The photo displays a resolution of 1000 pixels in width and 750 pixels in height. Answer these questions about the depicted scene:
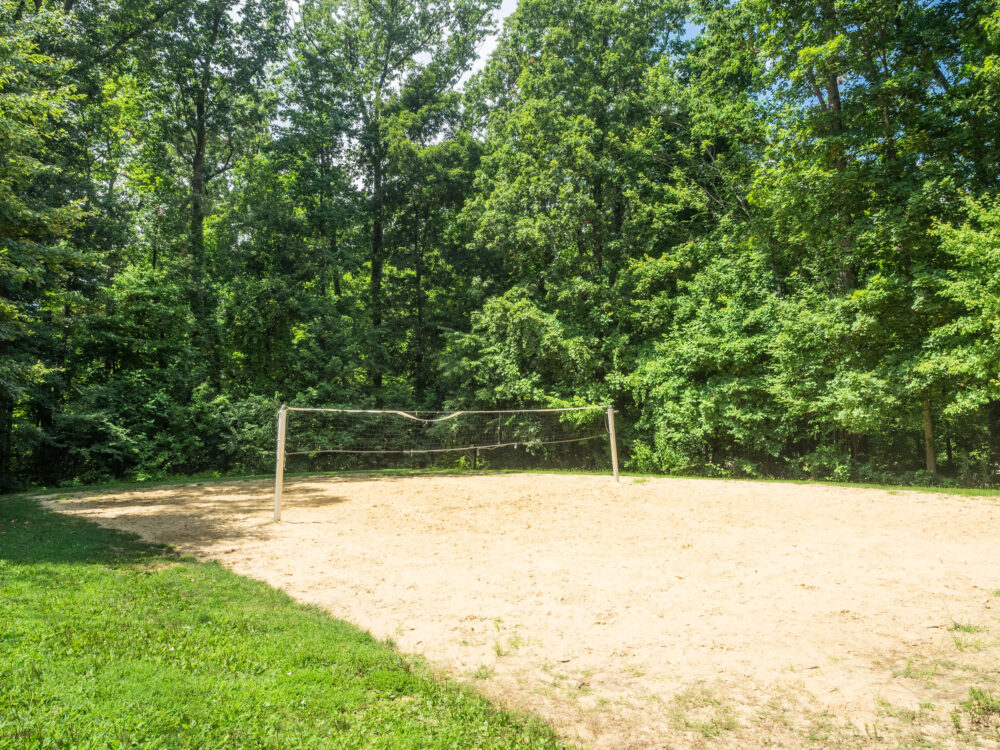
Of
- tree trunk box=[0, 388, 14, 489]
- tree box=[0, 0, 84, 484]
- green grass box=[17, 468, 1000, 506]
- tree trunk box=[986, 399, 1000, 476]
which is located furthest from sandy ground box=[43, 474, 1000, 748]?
tree trunk box=[0, 388, 14, 489]

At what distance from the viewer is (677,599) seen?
17.6ft

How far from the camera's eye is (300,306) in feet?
70.4

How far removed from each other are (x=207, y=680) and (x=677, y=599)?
13.4 feet

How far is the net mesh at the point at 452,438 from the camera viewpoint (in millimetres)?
19906

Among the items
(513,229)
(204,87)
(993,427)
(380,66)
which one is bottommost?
(993,427)

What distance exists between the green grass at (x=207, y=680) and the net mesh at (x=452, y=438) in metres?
14.6

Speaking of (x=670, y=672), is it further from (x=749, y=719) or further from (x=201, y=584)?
(x=201, y=584)

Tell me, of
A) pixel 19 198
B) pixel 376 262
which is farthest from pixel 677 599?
pixel 376 262

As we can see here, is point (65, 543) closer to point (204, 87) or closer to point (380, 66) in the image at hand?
point (204, 87)

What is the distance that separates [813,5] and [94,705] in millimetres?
19584

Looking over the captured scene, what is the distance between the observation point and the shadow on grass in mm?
6574

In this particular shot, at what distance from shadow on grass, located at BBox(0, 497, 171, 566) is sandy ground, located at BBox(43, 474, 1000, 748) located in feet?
1.90

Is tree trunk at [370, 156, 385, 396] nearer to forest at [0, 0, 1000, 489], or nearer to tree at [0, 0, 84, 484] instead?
forest at [0, 0, 1000, 489]

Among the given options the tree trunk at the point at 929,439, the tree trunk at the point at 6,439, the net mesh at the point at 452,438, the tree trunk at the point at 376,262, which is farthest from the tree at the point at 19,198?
the tree trunk at the point at 929,439
